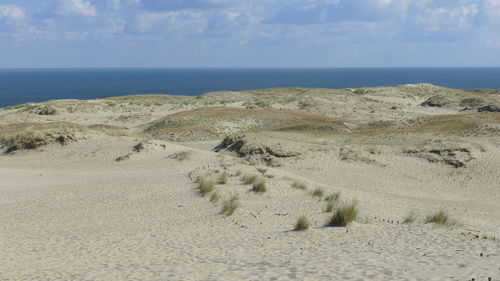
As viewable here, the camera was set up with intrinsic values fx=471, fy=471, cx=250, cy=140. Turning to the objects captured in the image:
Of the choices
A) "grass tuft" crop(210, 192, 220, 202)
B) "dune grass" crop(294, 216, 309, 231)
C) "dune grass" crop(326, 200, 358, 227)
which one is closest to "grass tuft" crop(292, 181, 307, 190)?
"grass tuft" crop(210, 192, 220, 202)

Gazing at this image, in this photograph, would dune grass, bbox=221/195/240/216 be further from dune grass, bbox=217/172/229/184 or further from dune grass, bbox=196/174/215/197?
dune grass, bbox=217/172/229/184

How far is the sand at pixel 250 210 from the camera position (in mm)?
9070

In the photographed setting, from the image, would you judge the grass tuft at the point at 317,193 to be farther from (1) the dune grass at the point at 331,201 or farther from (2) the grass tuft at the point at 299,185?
(2) the grass tuft at the point at 299,185

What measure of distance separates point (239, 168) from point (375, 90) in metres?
64.0

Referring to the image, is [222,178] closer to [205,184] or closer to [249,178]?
[249,178]

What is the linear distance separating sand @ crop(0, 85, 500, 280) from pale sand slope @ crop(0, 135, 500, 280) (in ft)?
0.15

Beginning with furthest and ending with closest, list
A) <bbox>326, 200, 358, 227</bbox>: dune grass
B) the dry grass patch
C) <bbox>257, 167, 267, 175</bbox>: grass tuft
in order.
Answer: the dry grass patch, <bbox>257, 167, 267, 175</bbox>: grass tuft, <bbox>326, 200, 358, 227</bbox>: dune grass

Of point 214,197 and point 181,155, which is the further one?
point 181,155

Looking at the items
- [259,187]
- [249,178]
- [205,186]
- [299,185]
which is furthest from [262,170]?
[205,186]

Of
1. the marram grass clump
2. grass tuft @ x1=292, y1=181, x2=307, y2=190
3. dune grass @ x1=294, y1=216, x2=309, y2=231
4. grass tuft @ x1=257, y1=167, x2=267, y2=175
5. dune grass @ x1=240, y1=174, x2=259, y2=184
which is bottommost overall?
grass tuft @ x1=257, y1=167, x2=267, y2=175

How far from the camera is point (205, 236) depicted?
12.0 m

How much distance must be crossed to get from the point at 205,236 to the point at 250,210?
3.34 metres

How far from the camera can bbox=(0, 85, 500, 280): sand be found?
9070mm

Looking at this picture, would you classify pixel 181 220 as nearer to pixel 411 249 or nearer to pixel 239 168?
pixel 411 249
